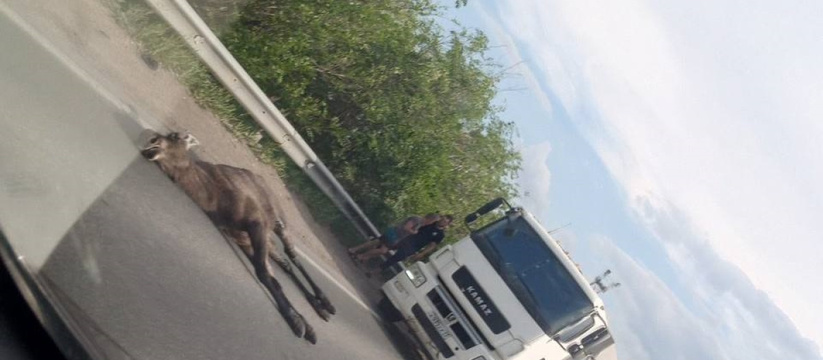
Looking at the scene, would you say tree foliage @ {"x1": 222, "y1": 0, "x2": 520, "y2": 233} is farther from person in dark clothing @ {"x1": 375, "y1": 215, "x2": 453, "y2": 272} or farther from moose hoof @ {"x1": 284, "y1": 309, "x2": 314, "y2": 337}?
moose hoof @ {"x1": 284, "y1": 309, "x2": 314, "y2": 337}

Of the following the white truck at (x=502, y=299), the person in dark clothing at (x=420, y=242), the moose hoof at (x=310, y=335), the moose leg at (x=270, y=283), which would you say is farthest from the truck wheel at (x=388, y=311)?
the moose leg at (x=270, y=283)

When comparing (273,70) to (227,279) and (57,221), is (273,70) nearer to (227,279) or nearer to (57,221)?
(227,279)

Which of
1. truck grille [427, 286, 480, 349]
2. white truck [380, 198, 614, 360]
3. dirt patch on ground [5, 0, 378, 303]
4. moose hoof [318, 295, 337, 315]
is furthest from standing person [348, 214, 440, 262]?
moose hoof [318, 295, 337, 315]

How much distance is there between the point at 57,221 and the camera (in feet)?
16.9

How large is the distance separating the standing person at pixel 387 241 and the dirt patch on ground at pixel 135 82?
1.32m

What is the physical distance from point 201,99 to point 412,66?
5.22 metres

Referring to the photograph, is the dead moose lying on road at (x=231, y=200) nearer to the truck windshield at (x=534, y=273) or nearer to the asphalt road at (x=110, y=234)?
the asphalt road at (x=110, y=234)

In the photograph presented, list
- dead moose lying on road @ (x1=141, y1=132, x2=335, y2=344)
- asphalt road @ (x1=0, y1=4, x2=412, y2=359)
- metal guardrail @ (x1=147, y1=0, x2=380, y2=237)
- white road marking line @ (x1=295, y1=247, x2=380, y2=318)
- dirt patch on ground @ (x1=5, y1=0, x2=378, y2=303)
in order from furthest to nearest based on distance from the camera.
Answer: white road marking line @ (x1=295, y1=247, x2=380, y2=318), metal guardrail @ (x1=147, y1=0, x2=380, y2=237), dead moose lying on road @ (x1=141, y1=132, x2=335, y2=344), dirt patch on ground @ (x1=5, y1=0, x2=378, y2=303), asphalt road @ (x1=0, y1=4, x2=412, y2=359)

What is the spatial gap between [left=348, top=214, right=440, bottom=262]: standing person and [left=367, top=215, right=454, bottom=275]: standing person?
0.23 ft

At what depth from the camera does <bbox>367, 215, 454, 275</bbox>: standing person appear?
13656 millimetres

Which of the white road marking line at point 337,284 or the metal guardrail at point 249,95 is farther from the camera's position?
the white road marking line at point 337,284

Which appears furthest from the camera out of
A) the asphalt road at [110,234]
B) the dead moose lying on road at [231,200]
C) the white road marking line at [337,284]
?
the white road marking line at [337,284]

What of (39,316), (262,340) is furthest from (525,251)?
(39,316)

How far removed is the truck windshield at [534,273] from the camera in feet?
39.7
